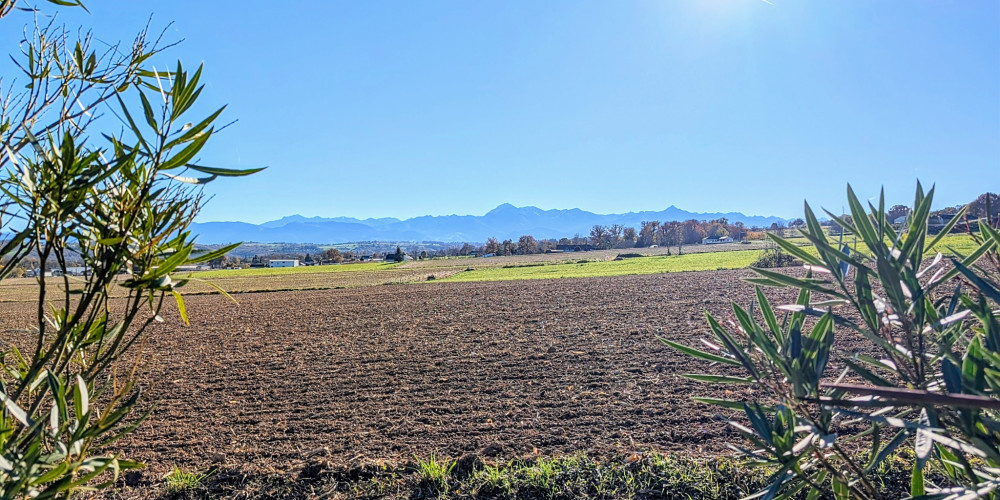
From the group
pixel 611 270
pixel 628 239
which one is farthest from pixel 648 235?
pixel 611 270

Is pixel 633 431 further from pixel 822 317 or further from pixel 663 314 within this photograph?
pixel 663 314

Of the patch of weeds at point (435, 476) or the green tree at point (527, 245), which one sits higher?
the green tree at point (527, 245)

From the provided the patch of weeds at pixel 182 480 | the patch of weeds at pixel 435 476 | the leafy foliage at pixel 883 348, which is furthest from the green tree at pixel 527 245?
the leafy foliage at pixel 883 348

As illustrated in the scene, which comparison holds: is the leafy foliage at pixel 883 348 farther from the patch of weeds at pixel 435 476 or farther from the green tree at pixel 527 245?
the green tree at pixel 527 245

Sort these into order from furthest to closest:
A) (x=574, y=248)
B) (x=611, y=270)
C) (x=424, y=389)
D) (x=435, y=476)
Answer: (x=574, y=248)
(x=611, y=270)
(x=424, y=389)
(x=435, y=476)

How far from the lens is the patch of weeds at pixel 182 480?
4160 mm

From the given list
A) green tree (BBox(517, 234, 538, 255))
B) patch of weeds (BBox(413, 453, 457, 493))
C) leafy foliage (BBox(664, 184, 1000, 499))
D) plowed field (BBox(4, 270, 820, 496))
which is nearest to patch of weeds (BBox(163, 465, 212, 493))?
plowed field (BBox(4, 270, 820, 496))

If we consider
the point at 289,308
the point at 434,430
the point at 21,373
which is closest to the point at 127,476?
the point at 434,430

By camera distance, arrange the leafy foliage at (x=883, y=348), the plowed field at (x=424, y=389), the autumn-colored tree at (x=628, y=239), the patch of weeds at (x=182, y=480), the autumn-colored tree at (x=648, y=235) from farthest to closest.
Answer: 1. the autumn-colored tree at (x=628, y=239)
2. the autumn-colored tree at (x=648, y=235)
3. the plowed field at (x=424, y=389)
4. the patch of weeds at (x=182, y=480)
5. the leafy foliage at (x=883, y=348)

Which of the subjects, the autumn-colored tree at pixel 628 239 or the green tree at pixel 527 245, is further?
the green tree at pixel 527 245

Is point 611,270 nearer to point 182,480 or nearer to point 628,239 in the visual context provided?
point 182,480

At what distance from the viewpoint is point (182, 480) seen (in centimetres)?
425

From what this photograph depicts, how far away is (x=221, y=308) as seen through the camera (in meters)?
21.5

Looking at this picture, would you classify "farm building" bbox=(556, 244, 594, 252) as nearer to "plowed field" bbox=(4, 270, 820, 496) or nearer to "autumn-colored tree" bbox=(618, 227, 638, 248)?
"autumn-colored tree" bbox=(618, 227, 638, 248)
